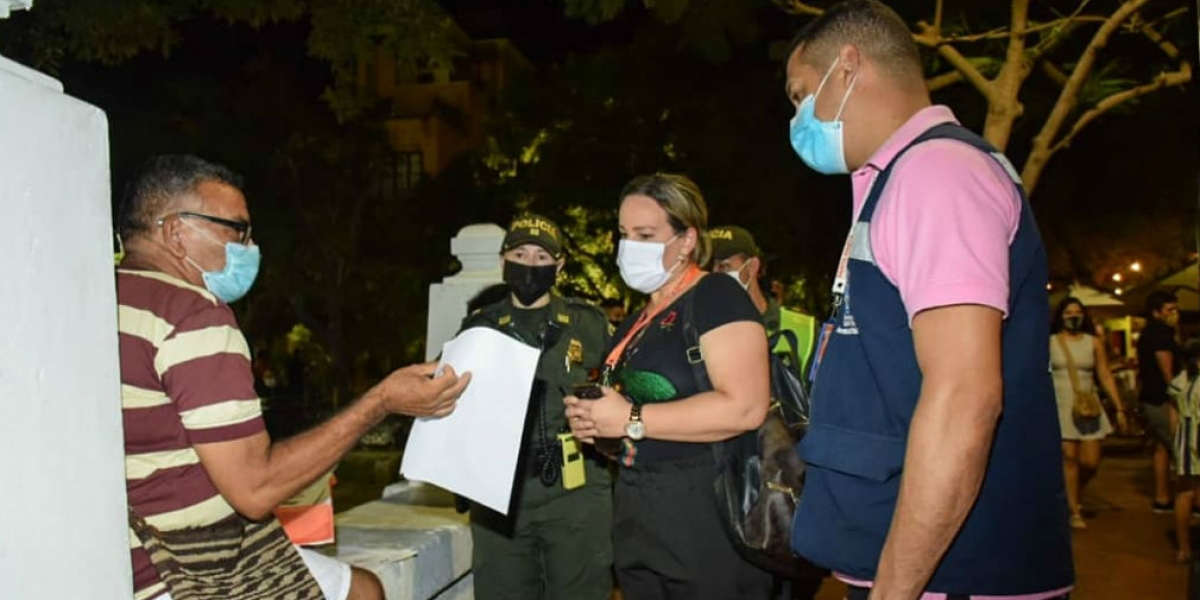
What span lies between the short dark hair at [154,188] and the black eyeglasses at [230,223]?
5 centimetres

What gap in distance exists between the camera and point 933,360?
1841mm

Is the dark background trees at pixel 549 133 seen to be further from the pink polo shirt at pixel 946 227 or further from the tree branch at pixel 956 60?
the pink polo shirt at pixel 946 227

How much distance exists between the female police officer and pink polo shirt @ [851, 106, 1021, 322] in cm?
266

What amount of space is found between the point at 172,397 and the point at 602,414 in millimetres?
1358

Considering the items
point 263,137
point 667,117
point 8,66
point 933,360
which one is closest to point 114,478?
point 8,66

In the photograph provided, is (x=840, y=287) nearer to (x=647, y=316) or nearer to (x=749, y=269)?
(x=647, y=316)

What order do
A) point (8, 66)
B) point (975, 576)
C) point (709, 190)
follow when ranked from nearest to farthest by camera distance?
1. point (8, 66)
2. point (975, 576)
3. point (709, 190)

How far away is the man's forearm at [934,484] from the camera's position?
5.93 ft

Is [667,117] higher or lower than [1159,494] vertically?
higher

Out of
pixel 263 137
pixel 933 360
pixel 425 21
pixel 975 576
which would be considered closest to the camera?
pixel 933 360

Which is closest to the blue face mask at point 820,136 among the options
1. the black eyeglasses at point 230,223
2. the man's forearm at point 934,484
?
the man's forearm at point 934,484

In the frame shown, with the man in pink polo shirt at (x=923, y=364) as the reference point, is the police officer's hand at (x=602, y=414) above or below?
below

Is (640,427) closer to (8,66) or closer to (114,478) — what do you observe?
(114,478)

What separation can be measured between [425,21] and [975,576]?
7560mm
